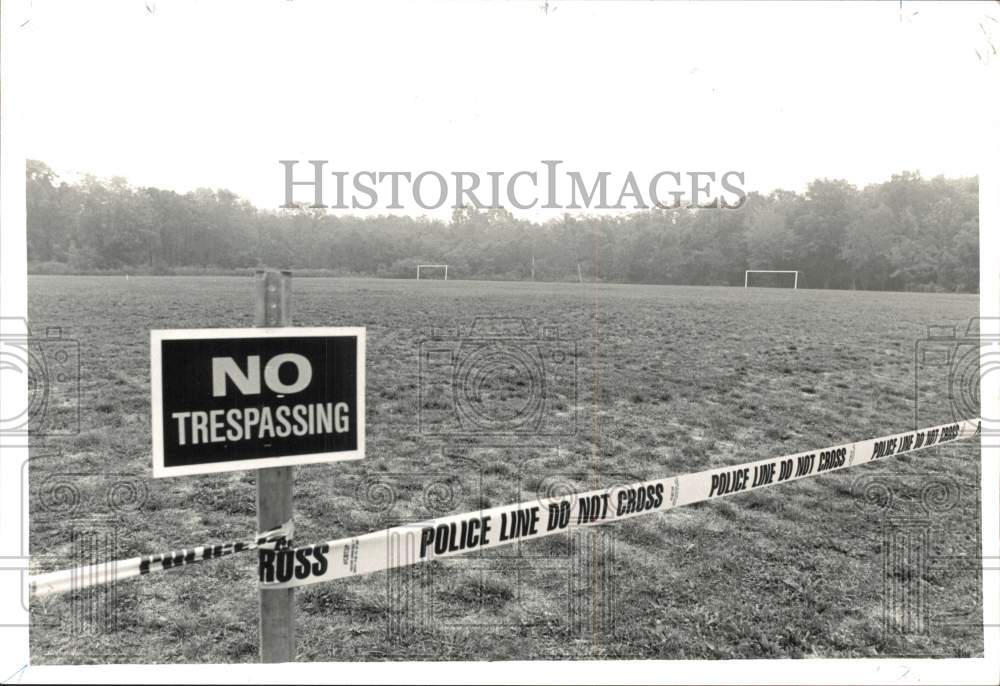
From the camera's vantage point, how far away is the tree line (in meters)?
3.46

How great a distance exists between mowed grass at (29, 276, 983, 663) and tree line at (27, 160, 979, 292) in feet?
0.85

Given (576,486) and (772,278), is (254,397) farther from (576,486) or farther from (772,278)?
(772,278)

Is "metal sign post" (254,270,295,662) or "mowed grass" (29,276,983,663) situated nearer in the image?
"metal sign post" (254,270,295,662)

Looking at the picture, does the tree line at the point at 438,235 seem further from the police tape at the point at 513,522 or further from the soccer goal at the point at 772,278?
the police tape at the point at 513,522

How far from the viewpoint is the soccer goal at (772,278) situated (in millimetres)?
4961

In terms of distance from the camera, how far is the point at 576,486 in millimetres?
3908

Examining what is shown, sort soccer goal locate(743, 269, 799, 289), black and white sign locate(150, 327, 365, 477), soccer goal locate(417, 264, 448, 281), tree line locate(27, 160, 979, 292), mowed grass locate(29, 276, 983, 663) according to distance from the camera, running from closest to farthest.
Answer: black and white sign locate(150, 327, 365, 477) < mowed grass locate(29, 276, 983, 663) < tree line locate(27, 160, 979, 292) < soccer goal locate(417, 264, 448, 281) < soccer goal locate(743, 269, 799, 289)

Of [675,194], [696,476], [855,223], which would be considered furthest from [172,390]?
[855,223]

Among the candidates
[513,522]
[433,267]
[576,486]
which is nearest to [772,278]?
[576,486]

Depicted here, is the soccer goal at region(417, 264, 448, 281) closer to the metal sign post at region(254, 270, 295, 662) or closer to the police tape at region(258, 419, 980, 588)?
the police tape at region(258, 419, 980, 588)

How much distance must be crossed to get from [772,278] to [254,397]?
4.65m

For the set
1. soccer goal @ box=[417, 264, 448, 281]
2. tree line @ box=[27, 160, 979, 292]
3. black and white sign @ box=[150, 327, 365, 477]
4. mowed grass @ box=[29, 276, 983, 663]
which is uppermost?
tree line @ box=[27, 160, 979, 292]

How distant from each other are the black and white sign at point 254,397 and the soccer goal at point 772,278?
4048 mm

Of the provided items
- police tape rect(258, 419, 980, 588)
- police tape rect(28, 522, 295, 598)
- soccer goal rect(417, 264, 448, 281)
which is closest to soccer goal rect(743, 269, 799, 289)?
police tape rect(258, 419, 980, 588)
